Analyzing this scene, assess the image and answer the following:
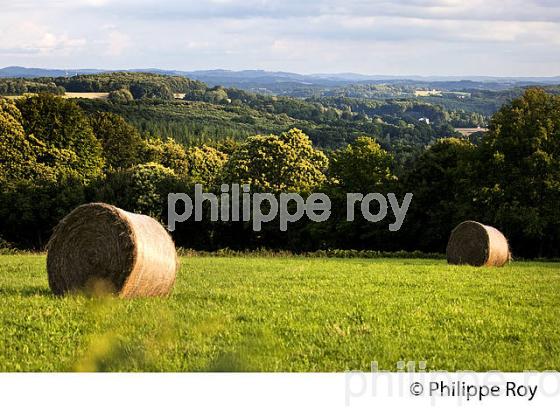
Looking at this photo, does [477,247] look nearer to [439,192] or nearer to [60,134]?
[439,192]

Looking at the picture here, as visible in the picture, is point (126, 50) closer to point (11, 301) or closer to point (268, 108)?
point (11, 301)

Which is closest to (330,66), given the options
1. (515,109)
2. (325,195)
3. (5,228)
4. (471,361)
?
(471,361)

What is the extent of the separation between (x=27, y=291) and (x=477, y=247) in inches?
690

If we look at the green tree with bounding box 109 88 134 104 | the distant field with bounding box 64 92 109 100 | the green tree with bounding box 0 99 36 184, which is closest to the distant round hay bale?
the green tree with bounding box 0 99 36 184

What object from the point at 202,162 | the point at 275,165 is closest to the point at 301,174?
the point at 275,165

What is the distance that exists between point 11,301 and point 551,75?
12625mm

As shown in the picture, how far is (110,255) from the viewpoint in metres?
13.5

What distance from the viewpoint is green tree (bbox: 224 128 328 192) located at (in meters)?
56.3

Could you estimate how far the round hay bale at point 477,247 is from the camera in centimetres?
2623

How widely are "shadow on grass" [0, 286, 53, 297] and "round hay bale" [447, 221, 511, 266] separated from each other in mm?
16902

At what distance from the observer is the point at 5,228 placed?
53.2 metres

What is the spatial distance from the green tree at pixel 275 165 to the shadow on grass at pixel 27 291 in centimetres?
4082

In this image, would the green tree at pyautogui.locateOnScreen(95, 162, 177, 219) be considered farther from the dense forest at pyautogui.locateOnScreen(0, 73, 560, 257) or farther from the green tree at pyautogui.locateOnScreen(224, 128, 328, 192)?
the green tree at pyautogui.locateOnScreen(224, 128, 328, 192)
